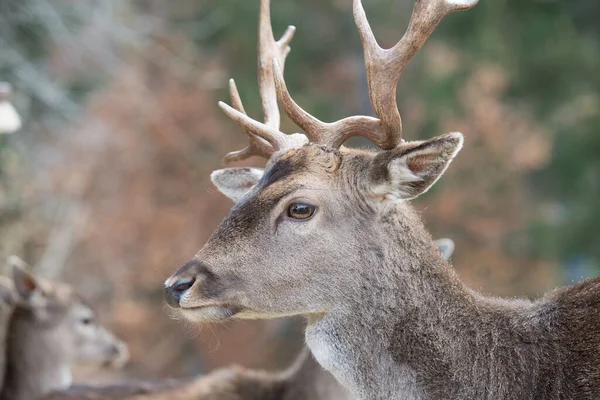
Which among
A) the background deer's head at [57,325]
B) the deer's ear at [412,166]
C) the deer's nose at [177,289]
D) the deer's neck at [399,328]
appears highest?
the deer's ear at [412,166]

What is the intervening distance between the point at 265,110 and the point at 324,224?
119 centimetres

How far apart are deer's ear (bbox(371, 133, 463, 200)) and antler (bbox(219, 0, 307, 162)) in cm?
65

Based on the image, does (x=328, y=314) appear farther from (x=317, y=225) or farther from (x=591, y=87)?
(x=591, y=87)

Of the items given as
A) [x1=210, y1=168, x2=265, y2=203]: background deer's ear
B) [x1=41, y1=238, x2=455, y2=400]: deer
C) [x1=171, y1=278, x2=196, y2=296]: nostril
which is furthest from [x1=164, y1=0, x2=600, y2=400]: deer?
[x1=41, y1=238, x2=455, y2=400]: deer

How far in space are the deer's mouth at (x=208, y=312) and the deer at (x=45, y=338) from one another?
392 centimetres

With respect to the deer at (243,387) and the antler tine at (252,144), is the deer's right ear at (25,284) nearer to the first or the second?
the deer at (243,387)

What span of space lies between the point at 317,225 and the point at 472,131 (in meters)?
11.0

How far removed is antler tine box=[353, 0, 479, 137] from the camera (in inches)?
172

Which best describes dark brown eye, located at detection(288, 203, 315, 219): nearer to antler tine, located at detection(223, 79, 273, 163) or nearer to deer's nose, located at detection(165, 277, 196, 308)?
deer's nose, located at detection(165, 277, 196, 308)

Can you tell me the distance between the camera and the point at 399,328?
4.17 metres

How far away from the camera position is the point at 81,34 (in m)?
12.9

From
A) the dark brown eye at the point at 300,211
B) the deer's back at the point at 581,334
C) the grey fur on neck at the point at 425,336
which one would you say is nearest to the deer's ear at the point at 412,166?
the grey fur on neck at the point at 425,336

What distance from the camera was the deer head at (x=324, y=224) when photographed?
164 inches

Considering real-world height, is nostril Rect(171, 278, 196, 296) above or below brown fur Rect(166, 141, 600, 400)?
below
